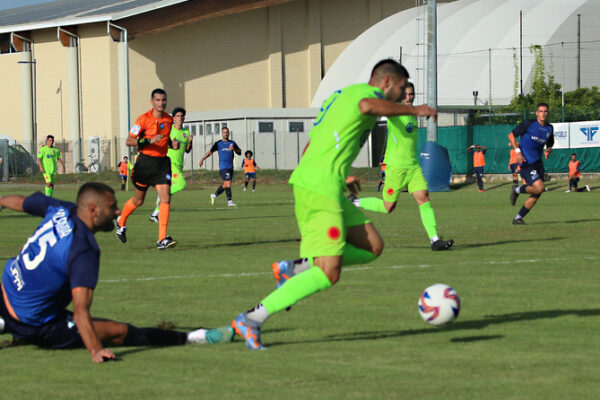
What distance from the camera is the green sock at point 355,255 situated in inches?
290

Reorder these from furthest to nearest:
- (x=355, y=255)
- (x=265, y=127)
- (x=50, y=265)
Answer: (x=265, y=127) < (x=355, y=255) < (x=50, y=265)

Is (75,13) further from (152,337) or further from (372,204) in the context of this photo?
(152,337)

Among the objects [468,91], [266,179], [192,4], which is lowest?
[266,179]

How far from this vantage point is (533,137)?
18.0 meters

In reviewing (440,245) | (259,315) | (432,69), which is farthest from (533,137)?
(432,69)

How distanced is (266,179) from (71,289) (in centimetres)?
4604

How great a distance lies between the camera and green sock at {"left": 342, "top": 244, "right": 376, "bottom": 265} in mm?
7371

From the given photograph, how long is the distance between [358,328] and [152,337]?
1692 mm

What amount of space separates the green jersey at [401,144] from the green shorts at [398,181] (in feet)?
0.25

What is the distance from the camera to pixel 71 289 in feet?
21.1

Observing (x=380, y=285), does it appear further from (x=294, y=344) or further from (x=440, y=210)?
(x=440, y=210)

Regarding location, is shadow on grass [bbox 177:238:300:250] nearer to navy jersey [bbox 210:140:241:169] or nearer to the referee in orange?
the referee in orange

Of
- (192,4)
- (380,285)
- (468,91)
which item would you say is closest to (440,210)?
(380,285)

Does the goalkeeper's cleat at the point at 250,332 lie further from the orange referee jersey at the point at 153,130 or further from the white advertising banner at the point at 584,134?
the white advertising banner at the point at 584,134
